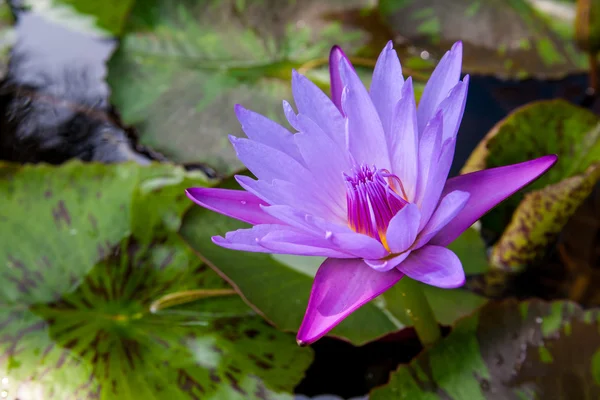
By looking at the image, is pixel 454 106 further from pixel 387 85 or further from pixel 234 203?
pixel 234 203

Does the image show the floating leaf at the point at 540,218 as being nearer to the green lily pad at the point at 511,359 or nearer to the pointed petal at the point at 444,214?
the green lily pad at the point at 511,359

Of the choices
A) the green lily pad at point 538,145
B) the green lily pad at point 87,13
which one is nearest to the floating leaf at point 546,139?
the green lily pad at point 538,145

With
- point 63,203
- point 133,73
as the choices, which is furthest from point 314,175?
point 133,73

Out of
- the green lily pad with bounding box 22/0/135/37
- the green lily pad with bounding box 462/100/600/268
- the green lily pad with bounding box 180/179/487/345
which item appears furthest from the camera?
the green lily pad with bounding box 22/0/135/37

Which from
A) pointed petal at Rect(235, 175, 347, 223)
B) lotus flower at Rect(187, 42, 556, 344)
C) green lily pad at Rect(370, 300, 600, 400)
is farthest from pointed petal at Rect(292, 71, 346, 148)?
green lily pad at Rect(370, 300, 600, 400)

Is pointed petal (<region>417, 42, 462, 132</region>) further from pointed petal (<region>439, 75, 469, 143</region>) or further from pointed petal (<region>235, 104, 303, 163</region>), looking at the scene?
pointed petal (<region>235, 104, 303, 163</region>)

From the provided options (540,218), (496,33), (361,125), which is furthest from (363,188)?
(496,33)
